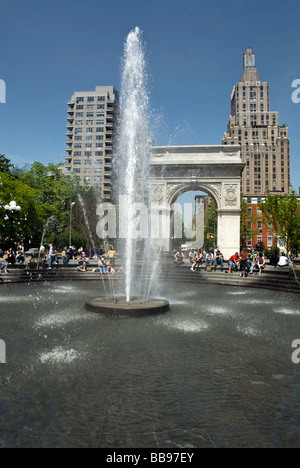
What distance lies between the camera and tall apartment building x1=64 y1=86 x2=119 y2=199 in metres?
81.2

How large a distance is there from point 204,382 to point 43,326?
13.8 feet

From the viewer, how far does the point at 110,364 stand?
508cm

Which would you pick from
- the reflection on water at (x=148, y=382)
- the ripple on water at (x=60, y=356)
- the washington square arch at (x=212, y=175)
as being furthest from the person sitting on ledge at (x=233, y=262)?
the ripple on water at (x=60, y=356)

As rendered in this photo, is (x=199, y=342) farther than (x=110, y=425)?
Yes

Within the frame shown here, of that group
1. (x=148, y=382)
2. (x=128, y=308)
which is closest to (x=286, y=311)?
(x=128, y=308)

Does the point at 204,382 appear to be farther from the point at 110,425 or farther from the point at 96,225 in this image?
the point at 96,225

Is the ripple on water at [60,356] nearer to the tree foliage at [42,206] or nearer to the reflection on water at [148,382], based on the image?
the reflection on water at [148,382]

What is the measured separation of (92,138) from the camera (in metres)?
82.7

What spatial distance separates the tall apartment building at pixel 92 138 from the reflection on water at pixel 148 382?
74670 millimetres

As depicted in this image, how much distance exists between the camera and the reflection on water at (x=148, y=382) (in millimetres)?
3199

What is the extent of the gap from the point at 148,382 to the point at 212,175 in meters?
32.3

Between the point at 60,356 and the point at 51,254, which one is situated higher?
the point at 51,254

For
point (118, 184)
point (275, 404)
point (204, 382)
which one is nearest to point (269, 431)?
point (275, 404)

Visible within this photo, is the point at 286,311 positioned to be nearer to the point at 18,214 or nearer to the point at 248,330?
the point at 248,330
